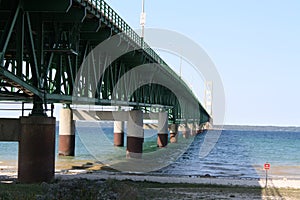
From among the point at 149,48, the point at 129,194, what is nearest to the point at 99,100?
the point at 149,48

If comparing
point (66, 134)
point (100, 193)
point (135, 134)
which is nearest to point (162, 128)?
point (135, 134)

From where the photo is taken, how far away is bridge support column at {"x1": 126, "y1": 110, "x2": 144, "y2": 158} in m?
71.7

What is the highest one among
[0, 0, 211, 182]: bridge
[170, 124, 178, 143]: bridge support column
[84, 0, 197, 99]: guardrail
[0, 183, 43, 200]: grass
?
[84, 0, 197, 99]: guardrail

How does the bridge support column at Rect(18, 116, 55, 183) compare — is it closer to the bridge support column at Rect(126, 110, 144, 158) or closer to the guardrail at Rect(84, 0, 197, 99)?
the guardrail at Rect(84, 0, 197, 99)

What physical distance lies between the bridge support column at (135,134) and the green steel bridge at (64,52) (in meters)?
11.0

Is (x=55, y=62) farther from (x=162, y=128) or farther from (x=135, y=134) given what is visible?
(x=162, y=128)

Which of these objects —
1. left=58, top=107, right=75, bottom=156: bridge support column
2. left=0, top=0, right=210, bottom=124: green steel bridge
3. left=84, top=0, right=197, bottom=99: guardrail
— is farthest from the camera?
left=58, top=107, right=75, bottom=156: bridge support column

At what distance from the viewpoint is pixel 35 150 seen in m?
27.9

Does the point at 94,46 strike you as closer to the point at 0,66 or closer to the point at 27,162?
the point at 27,162

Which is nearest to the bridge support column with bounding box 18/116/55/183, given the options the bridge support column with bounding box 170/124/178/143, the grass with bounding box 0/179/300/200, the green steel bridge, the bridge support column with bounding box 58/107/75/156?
the green steel bridge

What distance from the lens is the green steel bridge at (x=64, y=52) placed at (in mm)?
26031

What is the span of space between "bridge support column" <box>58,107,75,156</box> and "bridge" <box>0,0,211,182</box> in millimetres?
10268

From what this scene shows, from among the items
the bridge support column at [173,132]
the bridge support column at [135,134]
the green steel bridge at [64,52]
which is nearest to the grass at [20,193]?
the green steel bridge at [64,52]

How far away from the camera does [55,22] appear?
1189 inches
